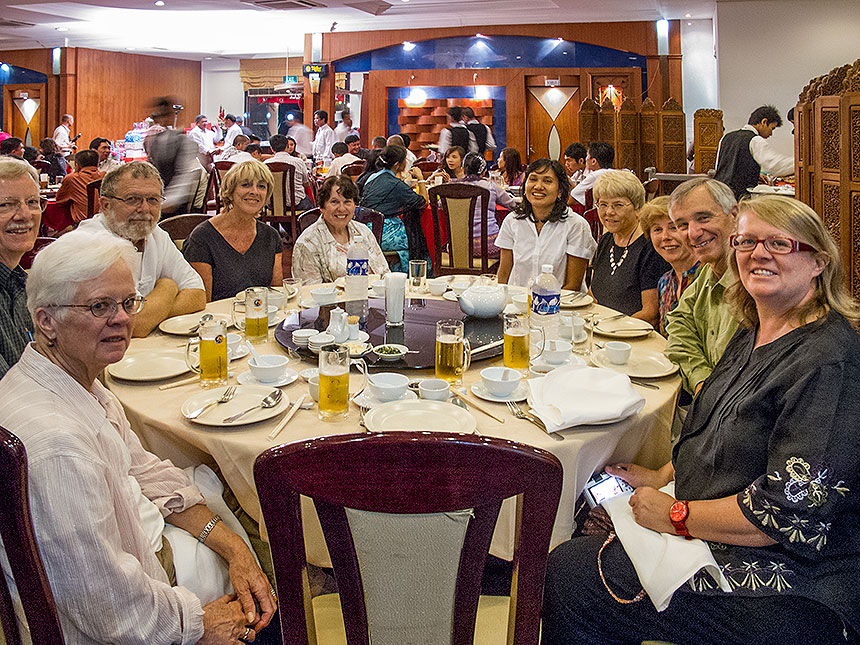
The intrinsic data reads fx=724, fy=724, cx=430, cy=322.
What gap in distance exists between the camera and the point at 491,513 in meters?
1.02

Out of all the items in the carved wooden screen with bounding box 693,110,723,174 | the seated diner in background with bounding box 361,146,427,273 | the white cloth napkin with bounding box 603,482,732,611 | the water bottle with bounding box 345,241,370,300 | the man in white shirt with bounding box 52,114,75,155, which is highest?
the man in white shirt with bounding box 52,114,75,155

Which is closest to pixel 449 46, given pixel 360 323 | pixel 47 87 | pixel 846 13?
pixel 846 13

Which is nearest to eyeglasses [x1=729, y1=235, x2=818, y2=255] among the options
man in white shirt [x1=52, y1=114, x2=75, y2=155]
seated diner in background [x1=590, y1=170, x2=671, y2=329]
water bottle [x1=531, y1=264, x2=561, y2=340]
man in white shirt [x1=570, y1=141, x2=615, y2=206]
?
water bottle [x1=531, y1=264, x2=561, y2=340]

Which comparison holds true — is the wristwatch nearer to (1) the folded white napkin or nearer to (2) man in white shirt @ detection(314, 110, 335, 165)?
(1) the folded white napkin

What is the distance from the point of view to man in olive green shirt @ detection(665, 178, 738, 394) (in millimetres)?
2111

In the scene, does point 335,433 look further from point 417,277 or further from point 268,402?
point 417,277

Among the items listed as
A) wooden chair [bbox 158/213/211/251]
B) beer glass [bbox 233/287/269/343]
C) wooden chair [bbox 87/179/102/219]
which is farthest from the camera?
wooden chair [bbox 87/179/102/219]

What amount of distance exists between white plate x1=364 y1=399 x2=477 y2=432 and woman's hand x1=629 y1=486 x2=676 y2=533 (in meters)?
0.40

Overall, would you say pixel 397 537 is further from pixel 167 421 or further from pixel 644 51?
pixel 644 51

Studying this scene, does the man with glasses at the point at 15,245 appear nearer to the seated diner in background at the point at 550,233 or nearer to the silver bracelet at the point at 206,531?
the silver bracelet at the point at 206,531

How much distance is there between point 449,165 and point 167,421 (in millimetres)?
5802

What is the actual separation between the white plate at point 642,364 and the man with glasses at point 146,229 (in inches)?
60.5

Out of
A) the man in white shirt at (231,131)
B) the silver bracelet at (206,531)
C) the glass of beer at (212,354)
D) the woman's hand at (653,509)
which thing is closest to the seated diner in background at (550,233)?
the glass of beer at (212,354)

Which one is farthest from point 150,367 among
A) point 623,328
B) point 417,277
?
point 623,328
